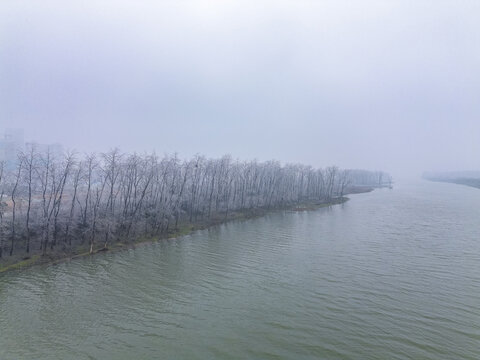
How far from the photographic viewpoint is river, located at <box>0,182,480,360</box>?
1135 centimetres

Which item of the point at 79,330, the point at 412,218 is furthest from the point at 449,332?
the point at 412,218

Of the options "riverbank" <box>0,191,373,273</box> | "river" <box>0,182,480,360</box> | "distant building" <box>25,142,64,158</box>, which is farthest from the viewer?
"distant building" <box>25,142,64,158</box>

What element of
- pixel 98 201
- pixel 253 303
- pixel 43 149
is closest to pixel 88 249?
pixel 98 201

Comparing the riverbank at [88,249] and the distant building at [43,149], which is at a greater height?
the distant building at [43,149]

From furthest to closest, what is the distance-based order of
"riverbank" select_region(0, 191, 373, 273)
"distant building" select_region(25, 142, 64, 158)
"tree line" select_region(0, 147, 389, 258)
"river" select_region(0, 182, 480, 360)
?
"distant building" select_region(25, 142, 64, 158), "tree line" select_region(0, 147, 389, 258), "riverbank" select_region(0, 191, 373, 273), "river" select_region(0, 182, 480, 360)

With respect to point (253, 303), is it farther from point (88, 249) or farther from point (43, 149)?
point (43, 149)

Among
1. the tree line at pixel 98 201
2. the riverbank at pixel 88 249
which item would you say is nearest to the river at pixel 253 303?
the riverbank at pixel 88 249

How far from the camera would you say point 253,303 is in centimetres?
1519

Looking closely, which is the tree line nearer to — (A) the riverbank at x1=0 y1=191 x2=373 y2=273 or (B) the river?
(A) the riverbank at x1=0 y1=191 x2=373 y2=273

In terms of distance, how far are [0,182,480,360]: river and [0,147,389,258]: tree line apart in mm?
4225

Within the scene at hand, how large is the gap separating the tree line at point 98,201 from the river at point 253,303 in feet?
13.9

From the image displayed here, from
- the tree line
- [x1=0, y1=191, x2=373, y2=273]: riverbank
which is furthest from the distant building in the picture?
[x1=0, y1=191, x2=373, y2=273]: riverbank

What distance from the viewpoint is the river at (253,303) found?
1135 cm

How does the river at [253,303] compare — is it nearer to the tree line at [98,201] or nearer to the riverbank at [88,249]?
the riverbank at [88,249]
